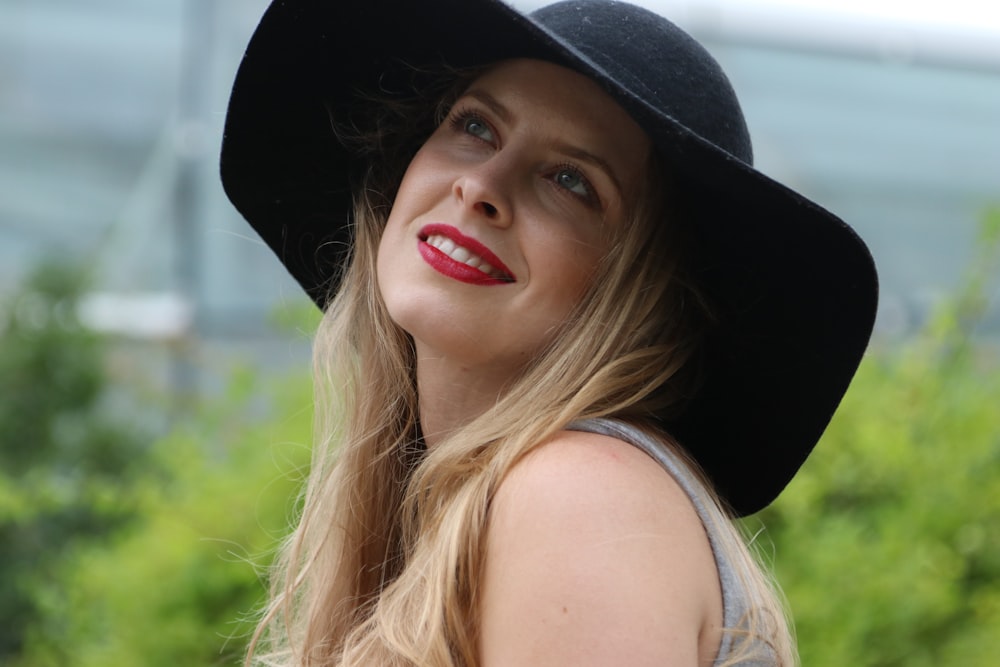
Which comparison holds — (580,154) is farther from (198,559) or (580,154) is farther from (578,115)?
(198,559)

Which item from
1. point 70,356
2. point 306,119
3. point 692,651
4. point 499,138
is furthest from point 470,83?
point 70,356

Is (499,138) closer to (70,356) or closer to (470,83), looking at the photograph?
(470,83)

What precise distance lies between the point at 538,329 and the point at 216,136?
18.9 feet

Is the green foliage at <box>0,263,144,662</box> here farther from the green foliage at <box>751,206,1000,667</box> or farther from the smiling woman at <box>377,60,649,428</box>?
the smiling woman at <box>377,60,649,428</box>

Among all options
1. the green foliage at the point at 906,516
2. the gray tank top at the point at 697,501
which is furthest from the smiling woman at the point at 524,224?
the green foliage at the point at 906,516

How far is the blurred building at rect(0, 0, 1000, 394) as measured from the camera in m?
7.13

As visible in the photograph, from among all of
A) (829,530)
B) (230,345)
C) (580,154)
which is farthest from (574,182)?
(230,345)

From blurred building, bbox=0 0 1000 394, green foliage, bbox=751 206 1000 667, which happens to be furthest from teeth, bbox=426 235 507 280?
blurred building, bbox=0 0 1000 394

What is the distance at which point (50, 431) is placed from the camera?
5.77 meters

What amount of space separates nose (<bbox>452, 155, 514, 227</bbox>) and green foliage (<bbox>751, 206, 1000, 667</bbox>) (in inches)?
73.4

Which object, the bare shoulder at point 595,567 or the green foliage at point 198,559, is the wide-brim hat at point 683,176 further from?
the green foliage at point 198,559

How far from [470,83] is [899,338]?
3.65m

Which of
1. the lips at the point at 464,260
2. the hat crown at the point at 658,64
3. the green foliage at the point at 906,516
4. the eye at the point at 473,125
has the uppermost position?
the hat crown at the point at 658,64

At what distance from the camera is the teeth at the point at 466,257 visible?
1774 mm
